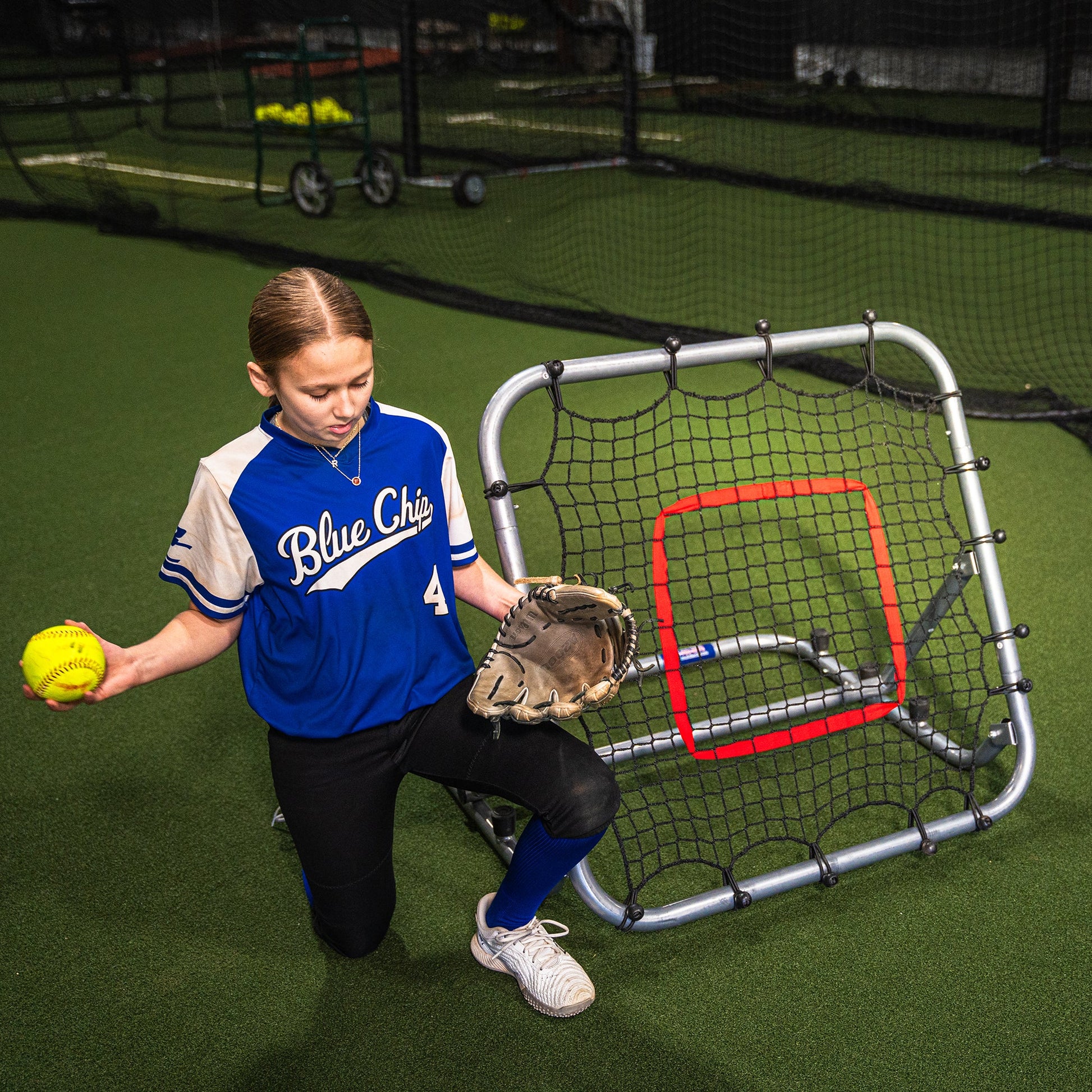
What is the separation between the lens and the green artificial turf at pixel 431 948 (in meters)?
1.61

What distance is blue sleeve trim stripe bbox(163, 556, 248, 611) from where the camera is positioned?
154 centimetres

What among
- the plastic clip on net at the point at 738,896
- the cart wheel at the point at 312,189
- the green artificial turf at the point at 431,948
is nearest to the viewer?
the green artificial turf at the point at 431,948

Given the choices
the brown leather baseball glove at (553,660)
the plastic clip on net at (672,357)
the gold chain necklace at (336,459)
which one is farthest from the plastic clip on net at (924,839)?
the gold chain necklace at (336,459)

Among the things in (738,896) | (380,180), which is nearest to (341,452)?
(738,896)

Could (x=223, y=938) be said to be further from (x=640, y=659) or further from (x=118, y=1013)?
(x=640, y=659)

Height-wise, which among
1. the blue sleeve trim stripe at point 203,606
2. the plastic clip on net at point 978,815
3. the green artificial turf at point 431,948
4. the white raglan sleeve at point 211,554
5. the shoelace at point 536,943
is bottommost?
the green artificial turf at point 431,948

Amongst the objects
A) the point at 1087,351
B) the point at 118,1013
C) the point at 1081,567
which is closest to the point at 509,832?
the point at 118,1013

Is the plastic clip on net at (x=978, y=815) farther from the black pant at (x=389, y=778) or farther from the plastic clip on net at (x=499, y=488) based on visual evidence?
the plastic clip on net at (x=499, y=488)

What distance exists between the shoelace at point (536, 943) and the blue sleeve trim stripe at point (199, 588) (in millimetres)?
701

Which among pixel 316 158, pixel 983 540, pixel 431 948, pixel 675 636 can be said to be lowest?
pixel 431 948

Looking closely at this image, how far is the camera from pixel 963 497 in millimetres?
2072

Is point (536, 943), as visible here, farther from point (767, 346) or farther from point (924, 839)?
point (767, 346)

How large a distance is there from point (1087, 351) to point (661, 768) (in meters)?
3.49

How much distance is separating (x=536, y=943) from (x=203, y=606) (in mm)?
761
